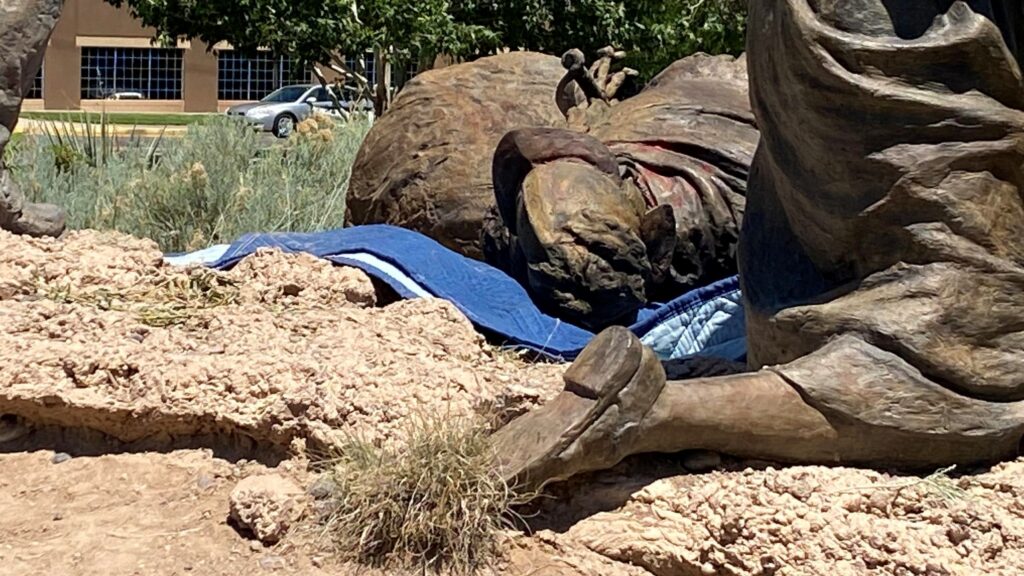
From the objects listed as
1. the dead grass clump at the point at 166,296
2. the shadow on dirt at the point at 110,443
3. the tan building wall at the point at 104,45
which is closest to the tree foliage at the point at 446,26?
the dead grass clump at the point at 166,296

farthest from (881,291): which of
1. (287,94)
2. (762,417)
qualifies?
(287,94)

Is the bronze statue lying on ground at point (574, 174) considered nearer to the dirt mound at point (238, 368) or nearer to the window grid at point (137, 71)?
the dirt mound at point (238, 368)

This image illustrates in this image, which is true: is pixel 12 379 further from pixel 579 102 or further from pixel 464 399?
pixel 579 102

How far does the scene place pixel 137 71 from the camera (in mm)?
43625

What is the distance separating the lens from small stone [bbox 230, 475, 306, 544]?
2.82 m

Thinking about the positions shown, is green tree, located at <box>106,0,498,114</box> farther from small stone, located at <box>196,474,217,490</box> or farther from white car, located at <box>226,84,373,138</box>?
white car, located at <box>226,84,373,138</box>

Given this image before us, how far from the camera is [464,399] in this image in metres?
3.14

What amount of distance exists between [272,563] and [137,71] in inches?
1686

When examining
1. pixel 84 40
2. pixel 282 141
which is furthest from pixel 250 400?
pixel 84 40

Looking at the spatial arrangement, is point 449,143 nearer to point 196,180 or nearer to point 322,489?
point 196,180

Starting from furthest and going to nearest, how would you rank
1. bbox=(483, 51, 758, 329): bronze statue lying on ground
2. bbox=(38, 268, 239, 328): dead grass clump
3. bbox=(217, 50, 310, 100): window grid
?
bbox=(217, 50, 310, 100): window grid → bbox=(483, 51, 758, 329): bronze statue lying on ground → bbox=(38, 268, 239, 328): dead grass clump

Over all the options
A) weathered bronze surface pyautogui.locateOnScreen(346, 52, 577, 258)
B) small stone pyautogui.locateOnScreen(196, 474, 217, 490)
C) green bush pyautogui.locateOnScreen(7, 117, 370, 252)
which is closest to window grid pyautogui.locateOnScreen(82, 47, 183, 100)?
green bush pyautogui.locateOnScreen(7, 117, 370, 252)

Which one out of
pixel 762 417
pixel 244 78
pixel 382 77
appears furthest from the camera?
pixel 244 78

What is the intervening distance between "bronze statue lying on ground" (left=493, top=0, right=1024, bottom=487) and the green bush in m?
4.27
